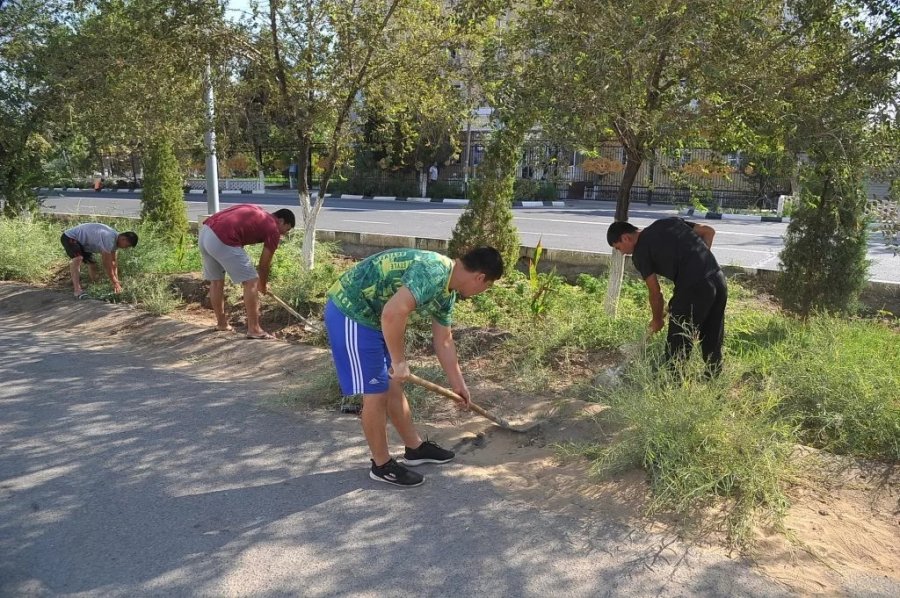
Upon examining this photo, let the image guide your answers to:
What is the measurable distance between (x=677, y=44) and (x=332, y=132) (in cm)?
433

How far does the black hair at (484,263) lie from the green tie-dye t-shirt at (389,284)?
14 cm

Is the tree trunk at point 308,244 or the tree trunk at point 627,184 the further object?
the tree trunk at point 308,244

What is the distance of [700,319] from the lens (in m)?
4.40

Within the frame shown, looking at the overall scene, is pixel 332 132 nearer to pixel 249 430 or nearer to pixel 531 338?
pixel 531 338

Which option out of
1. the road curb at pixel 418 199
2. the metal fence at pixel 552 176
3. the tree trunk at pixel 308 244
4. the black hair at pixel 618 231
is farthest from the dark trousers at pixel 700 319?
the road curb at pixel 418 199

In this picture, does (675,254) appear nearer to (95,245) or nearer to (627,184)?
(627,184)

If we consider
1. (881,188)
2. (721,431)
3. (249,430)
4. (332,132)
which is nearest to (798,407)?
(721,431)

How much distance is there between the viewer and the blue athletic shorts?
3.55 m

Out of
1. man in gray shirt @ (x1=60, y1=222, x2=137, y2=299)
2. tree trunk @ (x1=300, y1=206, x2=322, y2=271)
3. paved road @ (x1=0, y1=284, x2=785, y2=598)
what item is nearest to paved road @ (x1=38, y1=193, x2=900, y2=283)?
tree trunk @ (x1=300, y1=206, x2=322, y2=271)

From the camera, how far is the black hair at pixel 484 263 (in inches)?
131

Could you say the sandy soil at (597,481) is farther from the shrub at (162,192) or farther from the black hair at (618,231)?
the shrub at (162,192)

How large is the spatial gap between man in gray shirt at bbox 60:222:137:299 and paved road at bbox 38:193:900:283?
706 centimetres

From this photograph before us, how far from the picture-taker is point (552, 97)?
16.2ft

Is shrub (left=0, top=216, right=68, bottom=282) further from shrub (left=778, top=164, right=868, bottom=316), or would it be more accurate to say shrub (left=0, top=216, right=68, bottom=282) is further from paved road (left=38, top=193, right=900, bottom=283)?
shrub (left=778, top=164, right=868, bottom=316)
